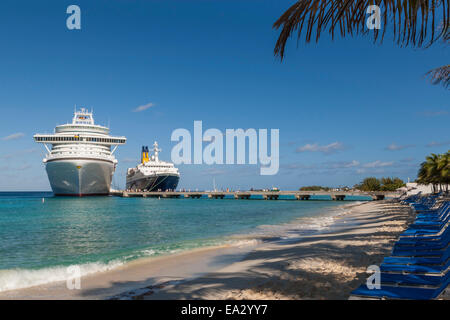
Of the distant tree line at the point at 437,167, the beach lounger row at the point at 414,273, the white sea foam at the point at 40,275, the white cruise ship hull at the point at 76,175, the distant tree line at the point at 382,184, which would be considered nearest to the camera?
the beach lounger row at the point at 414,273

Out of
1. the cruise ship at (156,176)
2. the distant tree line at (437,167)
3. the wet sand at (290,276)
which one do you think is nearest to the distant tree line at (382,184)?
the distant tree line at (437,167)

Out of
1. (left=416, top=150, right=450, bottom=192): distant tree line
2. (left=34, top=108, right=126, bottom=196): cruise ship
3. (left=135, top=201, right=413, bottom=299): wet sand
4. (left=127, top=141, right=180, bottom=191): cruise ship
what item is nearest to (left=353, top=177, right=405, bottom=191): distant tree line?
(left=416, top=150, right=450, bottom=192): distant tree line

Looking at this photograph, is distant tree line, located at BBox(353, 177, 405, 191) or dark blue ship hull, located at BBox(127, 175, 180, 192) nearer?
distant tree line, located at BBox(353, 177, 405, 191)

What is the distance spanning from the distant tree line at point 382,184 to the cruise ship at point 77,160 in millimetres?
53358

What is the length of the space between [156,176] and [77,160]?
23.1 m

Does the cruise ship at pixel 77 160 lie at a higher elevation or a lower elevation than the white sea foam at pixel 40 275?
higher

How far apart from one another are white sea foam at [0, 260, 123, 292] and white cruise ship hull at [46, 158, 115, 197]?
49.7 meters

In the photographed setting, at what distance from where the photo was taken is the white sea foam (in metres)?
7.53

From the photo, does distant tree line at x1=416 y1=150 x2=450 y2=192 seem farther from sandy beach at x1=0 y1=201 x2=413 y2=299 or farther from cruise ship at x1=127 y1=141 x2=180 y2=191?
cruise ship at x1=127 y1=141 x2=180 y2=191

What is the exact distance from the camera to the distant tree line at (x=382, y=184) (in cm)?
6509

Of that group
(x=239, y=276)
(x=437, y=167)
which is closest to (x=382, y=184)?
(x=437, y=167)

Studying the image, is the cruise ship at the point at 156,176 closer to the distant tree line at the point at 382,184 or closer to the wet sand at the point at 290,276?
the distant tree line at the point at 382,184
